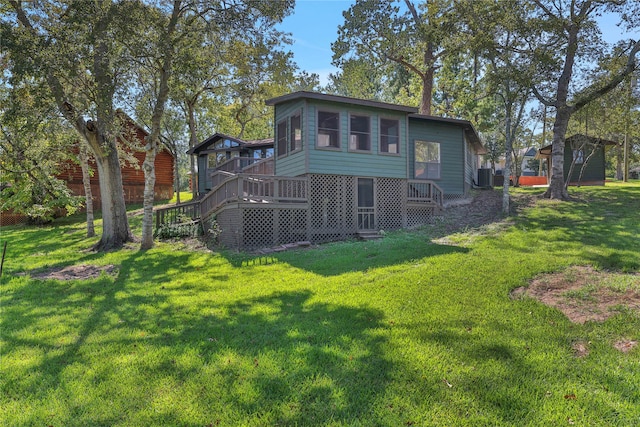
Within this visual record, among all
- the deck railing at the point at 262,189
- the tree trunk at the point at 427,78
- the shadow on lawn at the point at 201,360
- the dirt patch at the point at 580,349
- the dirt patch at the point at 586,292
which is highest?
the tree trunk at the point at 427,78

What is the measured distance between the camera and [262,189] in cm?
1133

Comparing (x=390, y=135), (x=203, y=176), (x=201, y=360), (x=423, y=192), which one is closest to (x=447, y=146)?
(x=423, y=192)

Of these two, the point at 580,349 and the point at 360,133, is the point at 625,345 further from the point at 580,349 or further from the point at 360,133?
the point at 360,133

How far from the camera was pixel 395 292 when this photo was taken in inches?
216

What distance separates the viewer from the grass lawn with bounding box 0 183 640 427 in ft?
9.20

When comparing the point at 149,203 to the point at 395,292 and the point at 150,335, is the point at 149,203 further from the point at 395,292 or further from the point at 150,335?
the point at 395,292

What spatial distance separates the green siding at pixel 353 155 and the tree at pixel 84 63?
5694 millimetres

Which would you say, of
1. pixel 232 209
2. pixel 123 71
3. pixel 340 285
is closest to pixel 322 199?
pixel 232 209

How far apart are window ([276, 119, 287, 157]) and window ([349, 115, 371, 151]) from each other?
235 cm

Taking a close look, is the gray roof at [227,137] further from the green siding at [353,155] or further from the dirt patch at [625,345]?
the dirt patch at [625,345]

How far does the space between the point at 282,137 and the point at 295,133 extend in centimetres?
96

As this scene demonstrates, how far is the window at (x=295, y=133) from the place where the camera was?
487 inches

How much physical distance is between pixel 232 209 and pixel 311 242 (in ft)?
8.34

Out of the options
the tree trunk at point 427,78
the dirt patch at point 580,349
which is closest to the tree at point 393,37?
the tree trunk at point 427,78
